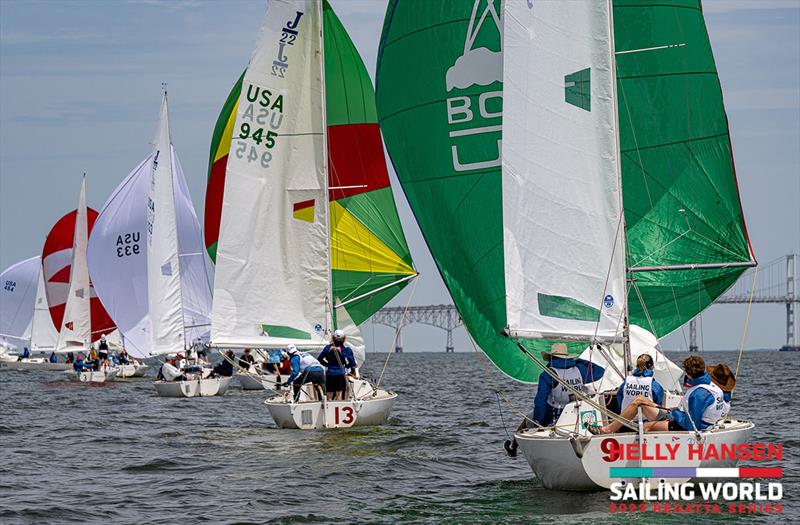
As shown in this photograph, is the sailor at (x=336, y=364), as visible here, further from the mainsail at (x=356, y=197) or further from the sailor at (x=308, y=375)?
the mainsail at (x=356, y=197)

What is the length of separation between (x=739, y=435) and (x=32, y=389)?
88.4ft

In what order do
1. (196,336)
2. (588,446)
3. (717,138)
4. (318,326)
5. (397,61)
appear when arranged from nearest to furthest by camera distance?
(588,446)
(717,138)
(397,61)
(318,326)
(196,336)

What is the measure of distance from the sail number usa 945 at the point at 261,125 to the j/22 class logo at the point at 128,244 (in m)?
14.0

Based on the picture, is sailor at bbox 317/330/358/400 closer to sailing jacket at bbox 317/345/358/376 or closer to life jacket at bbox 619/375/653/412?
sailing jacket at bbox 317/345/358/376

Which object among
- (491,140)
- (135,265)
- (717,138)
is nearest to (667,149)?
(717,138)

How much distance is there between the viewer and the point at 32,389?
34688 millimetres

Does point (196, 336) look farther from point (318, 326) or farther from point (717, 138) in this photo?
point (717, 138)

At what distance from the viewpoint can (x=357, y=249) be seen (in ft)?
71.1

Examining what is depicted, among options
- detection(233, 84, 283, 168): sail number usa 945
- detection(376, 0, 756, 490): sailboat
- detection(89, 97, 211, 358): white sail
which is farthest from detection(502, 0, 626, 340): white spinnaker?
detection(89, 97, 211, 358): white sail

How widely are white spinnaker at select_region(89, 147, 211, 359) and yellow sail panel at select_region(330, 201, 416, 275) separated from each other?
13.5 meters

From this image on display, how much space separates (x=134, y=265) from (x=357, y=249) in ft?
48.7

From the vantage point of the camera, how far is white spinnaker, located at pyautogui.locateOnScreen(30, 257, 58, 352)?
183ft

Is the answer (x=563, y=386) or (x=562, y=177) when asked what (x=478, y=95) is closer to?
(x=562, y=177)

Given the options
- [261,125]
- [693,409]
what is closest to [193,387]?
[261,125]
